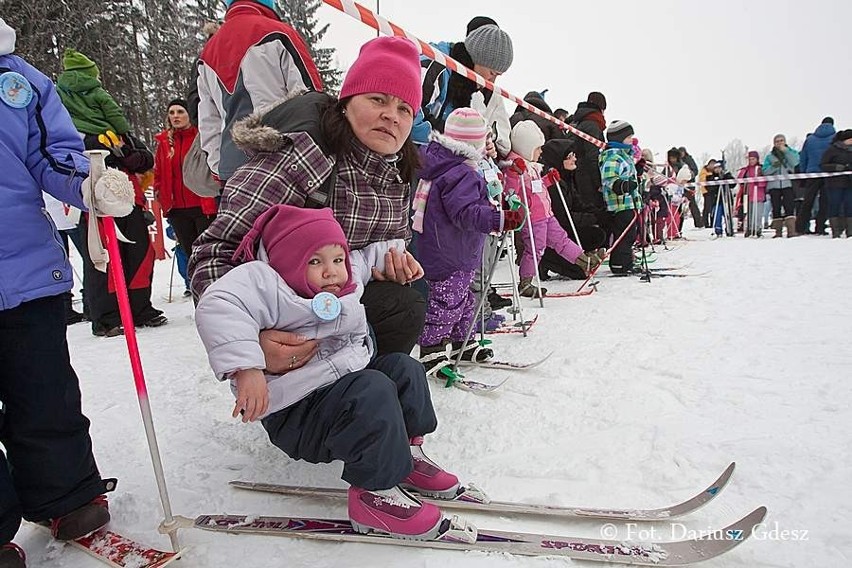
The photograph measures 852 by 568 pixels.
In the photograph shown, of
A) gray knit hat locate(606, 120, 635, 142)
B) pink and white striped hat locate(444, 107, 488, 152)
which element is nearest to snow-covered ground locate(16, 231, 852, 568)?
pink and white striped hat locate(444, 107, 488, 152)

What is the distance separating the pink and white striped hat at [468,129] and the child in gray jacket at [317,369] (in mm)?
2060

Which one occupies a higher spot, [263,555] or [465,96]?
[465,96]

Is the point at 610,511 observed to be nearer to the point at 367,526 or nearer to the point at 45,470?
the point at 367,526

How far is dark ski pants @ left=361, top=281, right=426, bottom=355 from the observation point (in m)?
2.20

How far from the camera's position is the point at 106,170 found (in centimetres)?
163

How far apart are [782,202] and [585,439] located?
487 inches

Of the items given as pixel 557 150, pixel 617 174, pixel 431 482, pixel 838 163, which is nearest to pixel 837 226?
pixel 838 163

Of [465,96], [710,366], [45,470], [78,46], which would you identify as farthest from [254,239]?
[78,46]

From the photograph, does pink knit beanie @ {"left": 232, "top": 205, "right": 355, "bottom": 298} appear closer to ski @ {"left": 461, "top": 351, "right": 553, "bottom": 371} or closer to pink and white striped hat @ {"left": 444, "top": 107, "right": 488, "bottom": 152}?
ski @ {"left": 461, "top": 351, "right": 553, "bottom": 371}

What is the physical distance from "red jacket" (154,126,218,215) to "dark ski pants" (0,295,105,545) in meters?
3.02

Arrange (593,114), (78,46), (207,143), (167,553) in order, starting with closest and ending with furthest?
(167,553), (207,143), (593,114), (78,46)

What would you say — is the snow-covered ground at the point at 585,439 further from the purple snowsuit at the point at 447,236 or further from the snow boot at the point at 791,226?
the snow boot at the point at 791,226

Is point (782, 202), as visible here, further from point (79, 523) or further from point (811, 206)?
point (79, 523)

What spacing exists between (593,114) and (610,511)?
7.05 m
